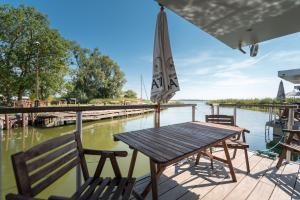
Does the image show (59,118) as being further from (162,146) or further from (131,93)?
(131,93)

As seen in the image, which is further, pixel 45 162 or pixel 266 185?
pixel 266 185

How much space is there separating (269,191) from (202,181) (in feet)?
2.38

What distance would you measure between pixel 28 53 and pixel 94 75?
41.5ft

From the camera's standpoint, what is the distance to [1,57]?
15.7m

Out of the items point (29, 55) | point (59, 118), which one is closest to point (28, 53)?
point (29, 55)

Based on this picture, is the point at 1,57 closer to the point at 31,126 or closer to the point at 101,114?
the point at 31,126

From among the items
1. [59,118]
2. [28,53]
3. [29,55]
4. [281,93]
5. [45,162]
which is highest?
[28,53]

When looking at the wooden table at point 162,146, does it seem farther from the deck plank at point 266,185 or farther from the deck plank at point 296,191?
the deck plank at point 296,191

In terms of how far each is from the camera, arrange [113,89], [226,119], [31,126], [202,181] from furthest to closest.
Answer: [113,89] < [31,126] < [226,119] < [202,181]

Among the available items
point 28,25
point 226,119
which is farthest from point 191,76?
point 226,119

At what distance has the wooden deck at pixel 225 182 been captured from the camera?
2.04 m

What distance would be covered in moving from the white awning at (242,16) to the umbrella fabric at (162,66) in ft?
0.78

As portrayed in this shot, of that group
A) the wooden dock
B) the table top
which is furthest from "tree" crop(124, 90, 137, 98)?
the table top

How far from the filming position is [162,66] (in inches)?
83.7
